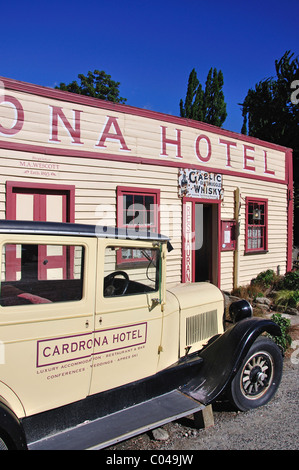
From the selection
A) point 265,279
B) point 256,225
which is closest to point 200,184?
point 256,225

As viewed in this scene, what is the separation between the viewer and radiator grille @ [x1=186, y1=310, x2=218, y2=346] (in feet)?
11.5

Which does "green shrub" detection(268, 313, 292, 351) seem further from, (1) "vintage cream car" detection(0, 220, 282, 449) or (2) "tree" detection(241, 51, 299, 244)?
(2) "tree" detection(241, 51, 299, 244)

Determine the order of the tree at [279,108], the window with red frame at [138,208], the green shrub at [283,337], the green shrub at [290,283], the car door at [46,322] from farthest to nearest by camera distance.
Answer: the tree at [279,108] < the green shrub at [290,283] < the window with red frame at [138,208] < the green shrub at [283,337] < the car door at [46,322]

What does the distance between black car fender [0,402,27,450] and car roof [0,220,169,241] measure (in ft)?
3.77

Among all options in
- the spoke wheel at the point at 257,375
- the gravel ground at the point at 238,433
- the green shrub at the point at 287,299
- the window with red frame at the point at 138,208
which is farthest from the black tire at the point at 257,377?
the green shrub at the point at 287,299

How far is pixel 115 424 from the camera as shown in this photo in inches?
105

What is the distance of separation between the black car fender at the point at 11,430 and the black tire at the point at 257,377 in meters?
1.97

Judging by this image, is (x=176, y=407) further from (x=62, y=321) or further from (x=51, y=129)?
(x=51, y=129)

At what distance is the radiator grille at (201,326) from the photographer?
3.52 m

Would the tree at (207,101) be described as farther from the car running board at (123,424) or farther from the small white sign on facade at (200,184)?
the car running board at (123,424)

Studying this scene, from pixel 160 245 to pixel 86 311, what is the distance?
3.15 ft

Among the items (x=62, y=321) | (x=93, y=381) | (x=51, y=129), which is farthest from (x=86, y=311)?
(x=51, y=129)
